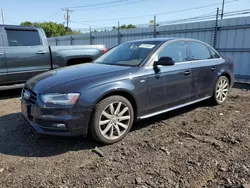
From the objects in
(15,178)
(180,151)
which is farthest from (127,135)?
(15,178)

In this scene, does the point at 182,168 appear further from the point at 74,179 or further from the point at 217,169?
the point at 74,179

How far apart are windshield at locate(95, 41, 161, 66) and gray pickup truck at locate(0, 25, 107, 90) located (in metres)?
2.34

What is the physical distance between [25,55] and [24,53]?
0.18 feet

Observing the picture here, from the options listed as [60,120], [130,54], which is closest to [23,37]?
[130,54]

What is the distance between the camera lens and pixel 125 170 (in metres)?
2.60

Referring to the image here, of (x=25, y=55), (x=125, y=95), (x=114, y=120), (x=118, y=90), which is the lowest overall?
(x=114, y=120)

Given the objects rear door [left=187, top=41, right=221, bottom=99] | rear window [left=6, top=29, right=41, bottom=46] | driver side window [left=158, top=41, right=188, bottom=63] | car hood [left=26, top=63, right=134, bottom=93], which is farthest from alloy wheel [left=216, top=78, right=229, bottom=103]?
rear window [left=6, top=29, right=41, bottom=46]

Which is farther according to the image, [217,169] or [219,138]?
[219,138]

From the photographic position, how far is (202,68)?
444 cm

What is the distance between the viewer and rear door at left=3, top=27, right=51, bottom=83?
217 inches

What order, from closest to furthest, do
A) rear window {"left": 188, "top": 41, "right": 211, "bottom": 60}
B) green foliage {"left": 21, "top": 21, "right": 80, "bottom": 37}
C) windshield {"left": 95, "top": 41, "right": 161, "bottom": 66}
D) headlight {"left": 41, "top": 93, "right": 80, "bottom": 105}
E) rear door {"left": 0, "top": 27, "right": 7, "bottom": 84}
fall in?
headlight {"left": 41, "top": 93, "right": 80, "bottom": 105}, windshield {"left": 95, "top": 41, "right": 161, "bottom": 66}, rear window {"left": 188, "top": 41, "right": 211, "bottom": 60}, rear door {"left": 0, "top": 27, "right": 7, "bottom": 84}, green foliage {"left": 21, "top": 21, "right": 80, "bottom": 37}

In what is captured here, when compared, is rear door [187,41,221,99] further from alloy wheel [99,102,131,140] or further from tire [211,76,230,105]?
alloy wheel [99,102,131,140]

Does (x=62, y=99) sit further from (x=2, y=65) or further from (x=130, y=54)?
(x=2, y=65)

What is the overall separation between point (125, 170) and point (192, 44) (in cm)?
307
